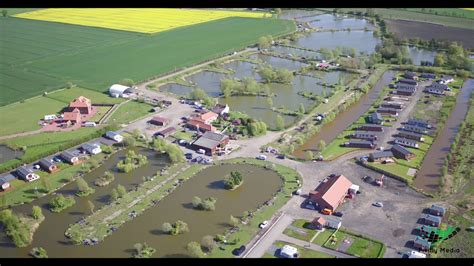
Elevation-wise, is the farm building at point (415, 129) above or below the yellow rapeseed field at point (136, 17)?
below

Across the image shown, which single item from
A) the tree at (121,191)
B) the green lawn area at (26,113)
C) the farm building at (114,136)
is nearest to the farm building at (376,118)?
the farm building at (114,136)

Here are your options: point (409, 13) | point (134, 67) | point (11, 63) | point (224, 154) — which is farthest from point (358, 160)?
point (409, 13)

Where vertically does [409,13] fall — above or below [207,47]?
above

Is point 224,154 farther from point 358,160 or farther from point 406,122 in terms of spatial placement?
point 406,122

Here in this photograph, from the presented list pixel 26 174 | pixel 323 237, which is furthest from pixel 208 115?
pixel 323 237

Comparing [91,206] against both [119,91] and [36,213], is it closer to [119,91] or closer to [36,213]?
[36,213]

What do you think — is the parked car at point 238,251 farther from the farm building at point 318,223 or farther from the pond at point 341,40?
the pond at point 341,40
